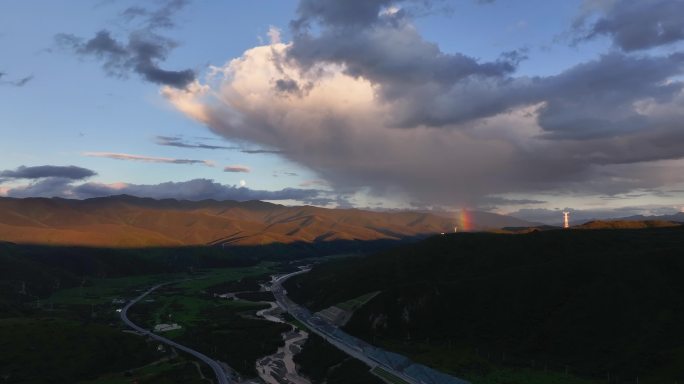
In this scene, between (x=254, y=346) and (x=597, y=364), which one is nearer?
(x=597, y=364)

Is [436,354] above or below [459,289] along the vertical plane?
below

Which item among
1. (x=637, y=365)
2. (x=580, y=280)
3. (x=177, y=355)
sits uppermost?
(x=580, y=280)

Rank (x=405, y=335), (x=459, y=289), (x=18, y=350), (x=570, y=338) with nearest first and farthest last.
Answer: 1. (x=570, y=338)
2. (x=18, y=350)
3. (x=405, y=335)
4. (x=459, y=289)

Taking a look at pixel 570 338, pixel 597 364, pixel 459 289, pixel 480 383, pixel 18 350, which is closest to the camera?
pixel 480 383

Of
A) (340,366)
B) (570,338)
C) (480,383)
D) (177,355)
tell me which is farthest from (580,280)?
(177,355)

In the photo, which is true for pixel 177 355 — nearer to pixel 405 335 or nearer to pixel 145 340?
pixel 145 340

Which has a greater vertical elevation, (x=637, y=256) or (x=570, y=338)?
(x=637, y=256)

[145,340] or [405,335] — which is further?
[145,340]

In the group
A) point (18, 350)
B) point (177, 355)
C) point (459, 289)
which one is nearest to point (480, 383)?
point (459, 289)

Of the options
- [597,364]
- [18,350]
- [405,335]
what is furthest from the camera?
[405,335]

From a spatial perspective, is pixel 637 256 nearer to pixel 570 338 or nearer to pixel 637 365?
pixel 570 338
